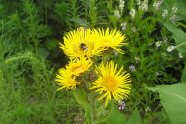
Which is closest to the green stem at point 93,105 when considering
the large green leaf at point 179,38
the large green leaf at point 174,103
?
the large green leaf at point 174,103

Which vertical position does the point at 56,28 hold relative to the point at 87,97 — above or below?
above

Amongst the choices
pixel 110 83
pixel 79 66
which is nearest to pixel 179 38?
pixel 110 83

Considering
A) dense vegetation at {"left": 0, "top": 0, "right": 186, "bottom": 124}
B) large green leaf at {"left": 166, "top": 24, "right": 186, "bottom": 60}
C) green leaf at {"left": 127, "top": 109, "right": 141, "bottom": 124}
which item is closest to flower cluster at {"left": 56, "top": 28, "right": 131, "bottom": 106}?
dense vegetation at {"left": 0, "top": 0, "right": 186, "bottom": 124}

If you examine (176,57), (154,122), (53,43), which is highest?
(53,43)

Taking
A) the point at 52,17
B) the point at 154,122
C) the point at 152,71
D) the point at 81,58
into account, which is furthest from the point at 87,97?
the point at 52,17

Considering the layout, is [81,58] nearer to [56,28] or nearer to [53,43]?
[53,43]
